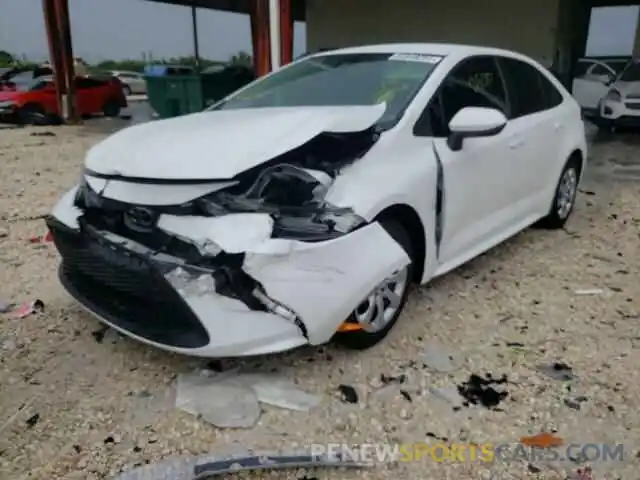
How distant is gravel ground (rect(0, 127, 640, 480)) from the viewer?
7.43 ft

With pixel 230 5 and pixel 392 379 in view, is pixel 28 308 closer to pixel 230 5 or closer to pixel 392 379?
pixel 392 379

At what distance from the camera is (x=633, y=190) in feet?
21.7

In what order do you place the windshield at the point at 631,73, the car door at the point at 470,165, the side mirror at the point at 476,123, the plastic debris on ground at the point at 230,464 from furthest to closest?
the windshield at the point at 631,73, the car door at the point at 470,165, the side mirror at the point at 476,123, the plastic debris on ground at the point at 230,464

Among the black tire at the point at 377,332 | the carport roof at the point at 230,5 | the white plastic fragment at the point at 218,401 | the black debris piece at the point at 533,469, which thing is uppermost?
the carport roof at the point at 230,5

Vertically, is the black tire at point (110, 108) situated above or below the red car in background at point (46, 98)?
below

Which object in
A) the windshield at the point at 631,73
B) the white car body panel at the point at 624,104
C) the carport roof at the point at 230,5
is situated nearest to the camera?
the white car body panel at the point at 624,104

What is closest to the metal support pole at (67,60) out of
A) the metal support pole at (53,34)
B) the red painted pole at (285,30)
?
the metal support pole at (53,34)

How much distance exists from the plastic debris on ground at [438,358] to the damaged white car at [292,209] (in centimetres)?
24

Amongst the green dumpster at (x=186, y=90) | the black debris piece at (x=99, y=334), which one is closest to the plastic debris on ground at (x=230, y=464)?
the black debris piece at (x=99, y=334)

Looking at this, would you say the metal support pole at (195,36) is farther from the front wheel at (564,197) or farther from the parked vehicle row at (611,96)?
the front wheel at (564,197)

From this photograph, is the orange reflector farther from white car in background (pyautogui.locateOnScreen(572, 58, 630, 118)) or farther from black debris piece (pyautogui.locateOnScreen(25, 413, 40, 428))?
white car in background (pyautogui.locateOnScreen(572, 58, 630, 118))

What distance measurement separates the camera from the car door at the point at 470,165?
3260mm

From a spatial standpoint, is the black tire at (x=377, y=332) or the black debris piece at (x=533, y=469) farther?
the black tire at (x=377, y=332)

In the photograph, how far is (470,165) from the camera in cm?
341
